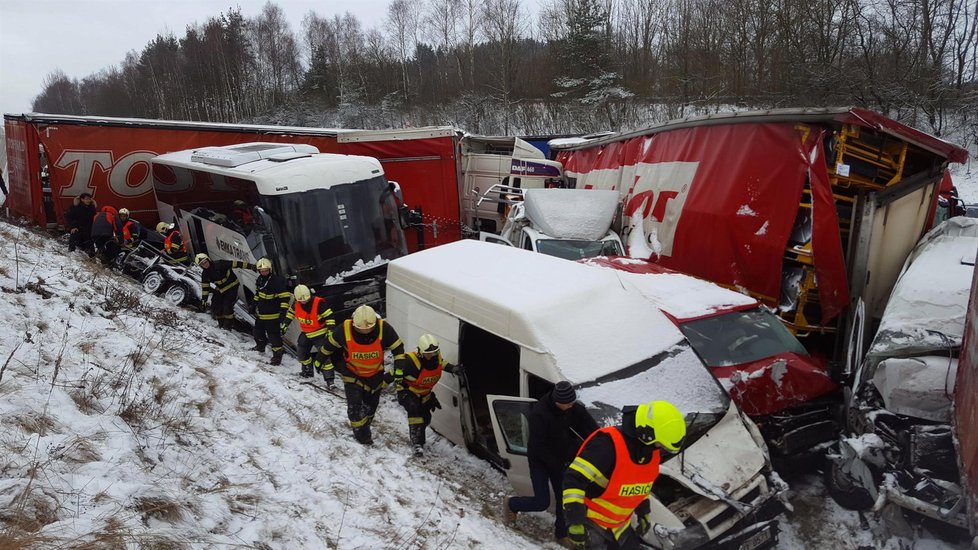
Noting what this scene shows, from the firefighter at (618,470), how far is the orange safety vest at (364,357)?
2505 millimetres

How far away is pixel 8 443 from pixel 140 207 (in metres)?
10.1

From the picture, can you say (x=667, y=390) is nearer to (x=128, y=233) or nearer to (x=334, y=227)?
(x=334, y=227)

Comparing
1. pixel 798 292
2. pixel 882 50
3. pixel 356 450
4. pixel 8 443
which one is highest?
pixel 882 50

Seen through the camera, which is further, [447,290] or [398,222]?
[398,222]

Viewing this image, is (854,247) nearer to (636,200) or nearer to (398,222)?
(636,200)

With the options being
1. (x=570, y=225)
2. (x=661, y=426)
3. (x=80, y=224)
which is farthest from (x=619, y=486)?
(x=80, y=224)

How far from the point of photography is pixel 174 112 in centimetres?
4994

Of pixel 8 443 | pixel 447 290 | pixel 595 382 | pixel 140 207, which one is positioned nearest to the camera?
pixel 8 443

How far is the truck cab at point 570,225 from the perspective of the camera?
8719 millimetres

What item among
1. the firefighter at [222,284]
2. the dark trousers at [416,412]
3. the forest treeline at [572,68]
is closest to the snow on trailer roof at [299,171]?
the firefighter at [222,284]

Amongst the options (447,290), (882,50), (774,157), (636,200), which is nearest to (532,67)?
(882,50)

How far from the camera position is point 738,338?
213 inches

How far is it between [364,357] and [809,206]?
5.62 meters

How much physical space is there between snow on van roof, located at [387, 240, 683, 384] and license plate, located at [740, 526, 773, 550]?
1430 millimetres
